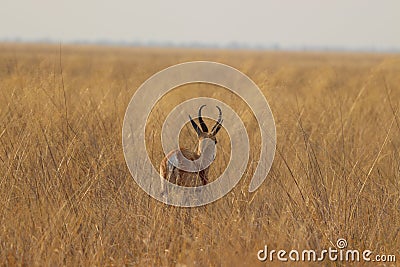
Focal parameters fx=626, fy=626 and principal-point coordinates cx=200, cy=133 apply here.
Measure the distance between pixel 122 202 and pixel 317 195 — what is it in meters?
1.17

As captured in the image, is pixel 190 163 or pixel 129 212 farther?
pixel 190 163

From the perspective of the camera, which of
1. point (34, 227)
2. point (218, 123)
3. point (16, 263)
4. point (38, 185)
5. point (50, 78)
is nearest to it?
point (16, 263)

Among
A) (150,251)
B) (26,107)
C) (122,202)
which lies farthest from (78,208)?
(26,107)

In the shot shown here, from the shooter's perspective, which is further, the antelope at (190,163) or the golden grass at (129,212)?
the antelope at (190,163)

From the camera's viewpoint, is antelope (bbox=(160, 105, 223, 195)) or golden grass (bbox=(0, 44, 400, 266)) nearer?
golden grass (bbox=(0, 44, 400, 266))

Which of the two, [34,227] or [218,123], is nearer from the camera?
[34,227]

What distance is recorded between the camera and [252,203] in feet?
13.1

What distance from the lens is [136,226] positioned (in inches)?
136

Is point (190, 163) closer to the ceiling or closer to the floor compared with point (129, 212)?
closer to the ceiling

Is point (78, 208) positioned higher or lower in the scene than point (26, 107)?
lower

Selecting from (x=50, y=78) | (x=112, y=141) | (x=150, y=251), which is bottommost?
(x=150, y=251)

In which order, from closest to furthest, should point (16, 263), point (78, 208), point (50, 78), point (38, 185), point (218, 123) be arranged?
point (16, 263), point (78, 208), point (38, 185), point (218, 123), point (50, 78)

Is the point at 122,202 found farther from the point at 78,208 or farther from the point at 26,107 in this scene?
the point at 26,107

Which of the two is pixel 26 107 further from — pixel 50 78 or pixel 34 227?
pixel 34 227
